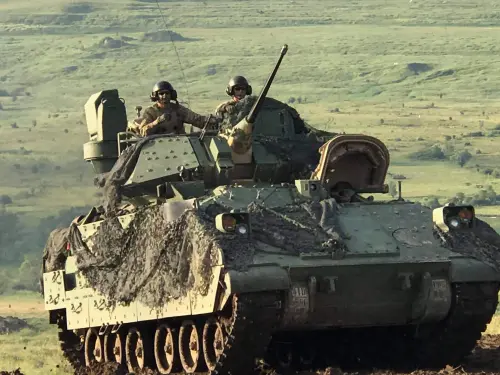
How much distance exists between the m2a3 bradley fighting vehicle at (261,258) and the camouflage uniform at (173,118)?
19.1 inches

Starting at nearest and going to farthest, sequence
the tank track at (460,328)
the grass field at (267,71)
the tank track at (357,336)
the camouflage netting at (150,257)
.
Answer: the tank track at (357,336)
the camouflage netting at (150,257)
the tank track at (460,328)
the grass field at (267,71)

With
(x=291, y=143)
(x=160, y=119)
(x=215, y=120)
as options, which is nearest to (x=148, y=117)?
(x=160, y=119)

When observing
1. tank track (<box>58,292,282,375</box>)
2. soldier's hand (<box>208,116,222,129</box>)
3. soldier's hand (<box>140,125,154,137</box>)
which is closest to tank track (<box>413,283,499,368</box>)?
tank track (<box>58,292,282,375</box>)

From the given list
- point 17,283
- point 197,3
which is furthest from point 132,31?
point 17,283

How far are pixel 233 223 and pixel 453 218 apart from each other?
2841 mm

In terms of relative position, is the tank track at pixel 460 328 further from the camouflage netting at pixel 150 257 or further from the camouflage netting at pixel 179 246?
the camouflage netting at pixel 150 257

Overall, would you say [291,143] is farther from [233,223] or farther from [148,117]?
[233,223]

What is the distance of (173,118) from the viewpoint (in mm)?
24375

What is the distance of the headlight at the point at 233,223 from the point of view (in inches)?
787

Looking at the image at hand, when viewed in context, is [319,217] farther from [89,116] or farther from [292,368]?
[89,116]

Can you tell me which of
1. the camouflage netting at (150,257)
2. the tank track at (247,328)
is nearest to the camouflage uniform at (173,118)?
the camouflage netting at (150,257)

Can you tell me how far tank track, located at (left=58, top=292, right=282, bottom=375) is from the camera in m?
19.6

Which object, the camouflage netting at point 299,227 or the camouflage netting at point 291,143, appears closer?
the camouflage netting at point 299,227

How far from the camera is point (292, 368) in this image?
2266cm
